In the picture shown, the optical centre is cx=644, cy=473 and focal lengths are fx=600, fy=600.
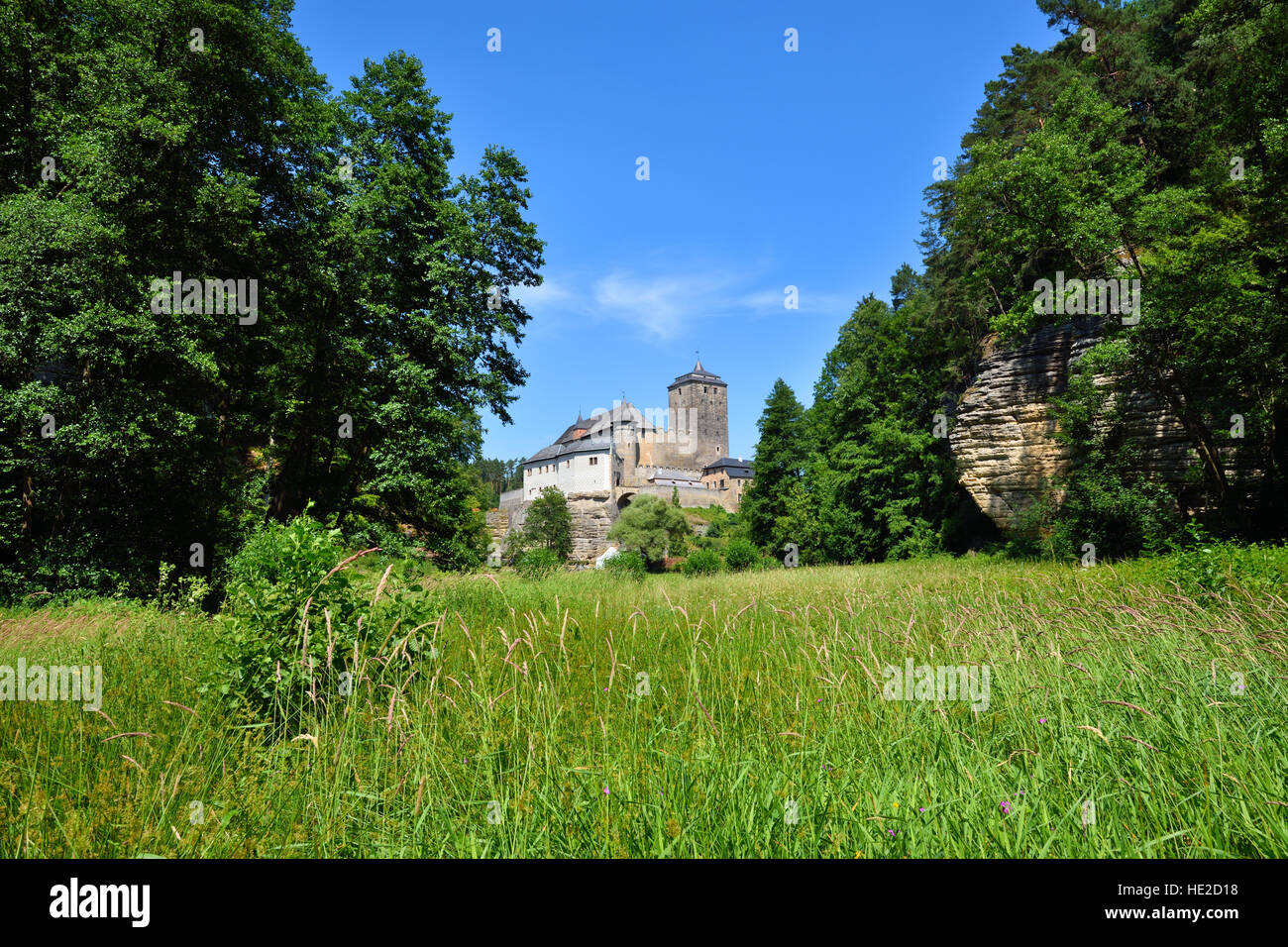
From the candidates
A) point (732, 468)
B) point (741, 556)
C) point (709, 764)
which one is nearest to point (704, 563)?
point (741, 556)

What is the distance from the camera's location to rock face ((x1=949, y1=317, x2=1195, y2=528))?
22109 millimetres

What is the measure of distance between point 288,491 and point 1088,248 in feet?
79.5

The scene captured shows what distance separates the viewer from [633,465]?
3226 inches

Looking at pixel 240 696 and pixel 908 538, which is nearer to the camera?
pixel 240 696

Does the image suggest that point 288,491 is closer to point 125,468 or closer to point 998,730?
point 125,468

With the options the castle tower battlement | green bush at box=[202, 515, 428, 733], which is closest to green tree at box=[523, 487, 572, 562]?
the castle tower battlement

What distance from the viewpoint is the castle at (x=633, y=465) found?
7044 cm

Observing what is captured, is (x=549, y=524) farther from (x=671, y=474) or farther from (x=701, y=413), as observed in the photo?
(x=701, y=413)

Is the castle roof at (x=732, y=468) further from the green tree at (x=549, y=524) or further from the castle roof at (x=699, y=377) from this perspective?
the green tree at (x=549, y=524)

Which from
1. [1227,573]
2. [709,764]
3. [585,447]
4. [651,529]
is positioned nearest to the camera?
[709,764]

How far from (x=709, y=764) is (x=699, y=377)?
97008 millimetres

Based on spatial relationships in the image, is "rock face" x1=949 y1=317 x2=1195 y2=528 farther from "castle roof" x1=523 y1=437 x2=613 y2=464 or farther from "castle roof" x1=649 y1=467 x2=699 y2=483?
"castle roof" x1=649 y1=467 x2=699 y2=483
